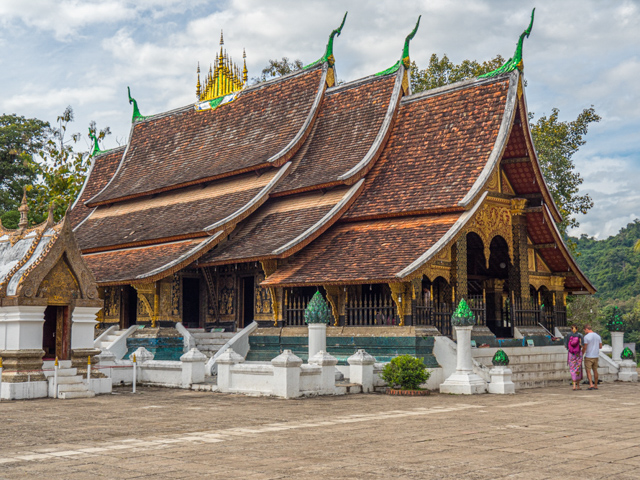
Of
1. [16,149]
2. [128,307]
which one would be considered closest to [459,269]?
[128,307]

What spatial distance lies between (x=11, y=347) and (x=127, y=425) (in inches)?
181

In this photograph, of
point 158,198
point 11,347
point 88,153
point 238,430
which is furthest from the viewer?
point 88,153

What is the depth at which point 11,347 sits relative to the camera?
41.3 ft

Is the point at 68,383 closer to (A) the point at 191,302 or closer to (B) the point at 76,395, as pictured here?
(B) the point at 76,395

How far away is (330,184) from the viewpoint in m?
18.2

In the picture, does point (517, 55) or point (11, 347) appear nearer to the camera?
point (11, 347)

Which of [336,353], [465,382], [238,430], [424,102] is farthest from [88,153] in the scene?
[238,430]

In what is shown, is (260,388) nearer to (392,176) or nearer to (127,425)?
(127,425)

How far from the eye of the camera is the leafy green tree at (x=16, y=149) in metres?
35.2

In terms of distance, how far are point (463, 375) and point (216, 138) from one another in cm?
1227

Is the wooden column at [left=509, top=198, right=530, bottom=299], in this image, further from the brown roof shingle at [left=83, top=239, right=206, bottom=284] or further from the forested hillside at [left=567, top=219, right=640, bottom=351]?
the forested hillside at [left=567, top=219, right=640, bottom=351]

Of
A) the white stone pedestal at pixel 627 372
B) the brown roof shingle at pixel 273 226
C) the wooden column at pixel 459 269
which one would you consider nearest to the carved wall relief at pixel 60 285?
the brown roof shingle at pixel 273 226

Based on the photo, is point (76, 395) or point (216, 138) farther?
point (216, 138)

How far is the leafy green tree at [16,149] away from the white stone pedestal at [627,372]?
26.9m
